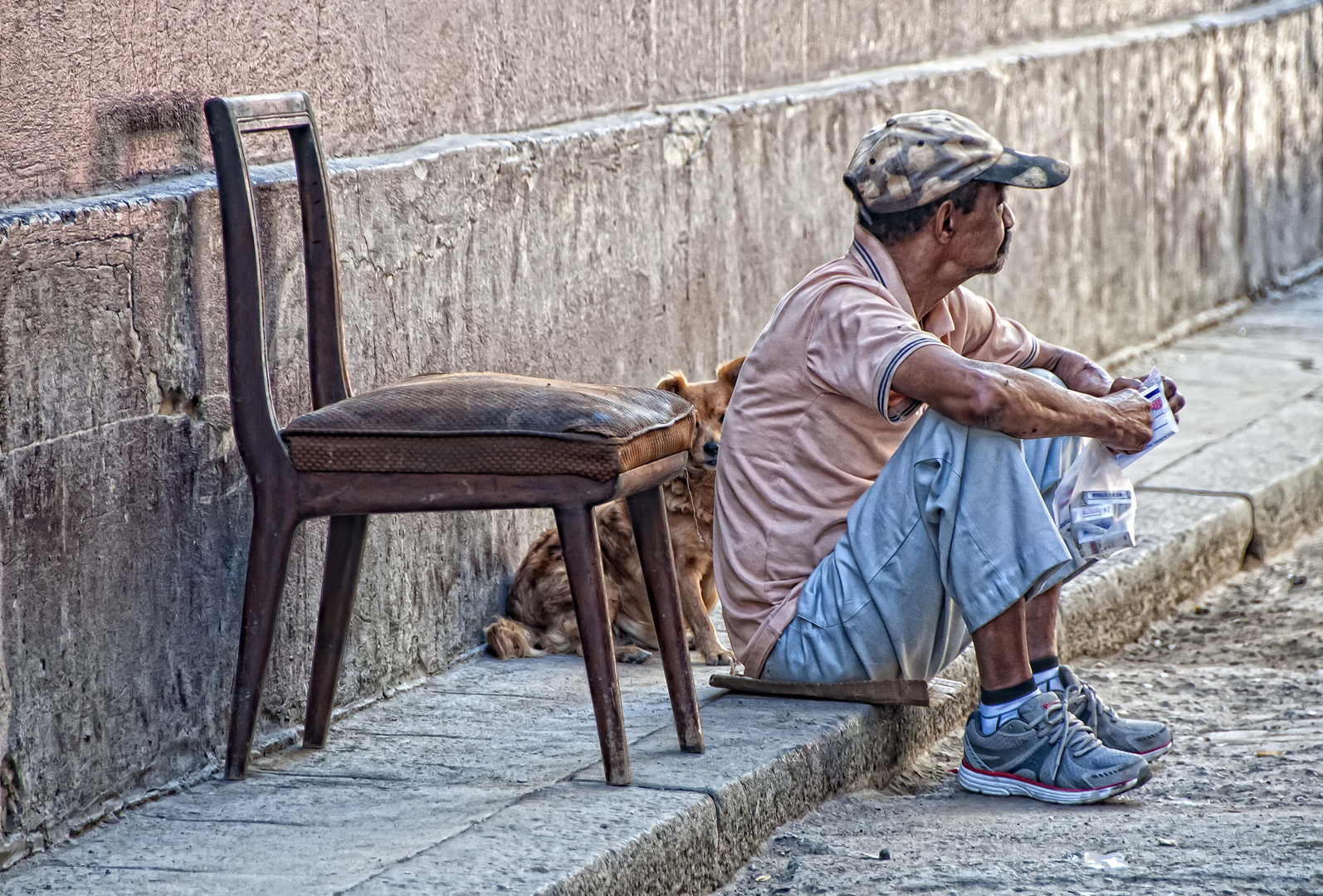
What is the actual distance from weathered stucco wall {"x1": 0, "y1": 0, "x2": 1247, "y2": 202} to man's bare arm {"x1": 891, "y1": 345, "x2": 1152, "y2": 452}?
1.50m

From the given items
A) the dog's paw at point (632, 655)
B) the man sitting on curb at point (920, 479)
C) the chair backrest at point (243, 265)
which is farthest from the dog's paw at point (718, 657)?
the chair backrest at point (243, 265)

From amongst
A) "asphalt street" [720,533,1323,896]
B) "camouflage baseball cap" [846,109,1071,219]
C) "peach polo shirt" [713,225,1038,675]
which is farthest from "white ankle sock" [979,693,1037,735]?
"camouflage baseball cap" [846,109,1071,219]

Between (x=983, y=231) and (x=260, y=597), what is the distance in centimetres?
171

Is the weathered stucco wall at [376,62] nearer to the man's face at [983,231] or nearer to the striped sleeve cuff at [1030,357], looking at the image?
the man's face at [983,231]

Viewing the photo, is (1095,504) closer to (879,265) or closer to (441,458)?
(879,265)

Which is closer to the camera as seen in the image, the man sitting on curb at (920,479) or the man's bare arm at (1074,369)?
the man sitting on curb at (920,479)

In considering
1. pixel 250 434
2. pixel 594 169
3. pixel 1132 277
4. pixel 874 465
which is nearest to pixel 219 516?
pixel 250 434

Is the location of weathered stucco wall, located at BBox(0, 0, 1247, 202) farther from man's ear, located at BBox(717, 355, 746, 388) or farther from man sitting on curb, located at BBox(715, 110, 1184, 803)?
man sitting on curb, located at BBox(715, 110, 1184, 803)

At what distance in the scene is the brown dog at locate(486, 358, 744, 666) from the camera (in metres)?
4.40

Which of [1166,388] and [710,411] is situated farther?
[710,411]

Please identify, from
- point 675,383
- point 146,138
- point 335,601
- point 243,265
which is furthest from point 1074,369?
point 146,138

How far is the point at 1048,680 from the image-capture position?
380 cm

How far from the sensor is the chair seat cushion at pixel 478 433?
10.1 feet

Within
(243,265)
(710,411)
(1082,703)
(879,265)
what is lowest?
(1082,703)
